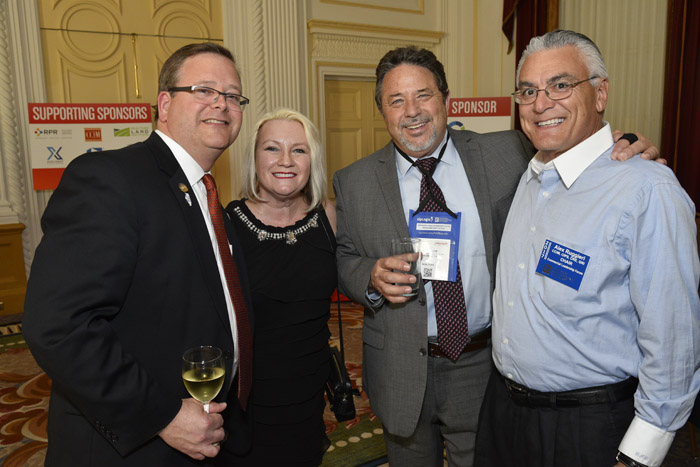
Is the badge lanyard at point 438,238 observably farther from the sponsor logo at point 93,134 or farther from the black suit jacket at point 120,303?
the sponsor logo at point 93,134

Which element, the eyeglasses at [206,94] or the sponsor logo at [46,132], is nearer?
the eyeglasses at [206,94]

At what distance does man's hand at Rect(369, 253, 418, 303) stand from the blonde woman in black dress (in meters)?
0.45

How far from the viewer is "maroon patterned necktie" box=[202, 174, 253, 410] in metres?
1.56

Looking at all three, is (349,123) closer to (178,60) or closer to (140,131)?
(140,131)

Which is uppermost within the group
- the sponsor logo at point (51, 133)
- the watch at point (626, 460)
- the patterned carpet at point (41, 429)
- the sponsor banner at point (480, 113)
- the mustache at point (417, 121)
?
the sponsor banner at point (480, 113)

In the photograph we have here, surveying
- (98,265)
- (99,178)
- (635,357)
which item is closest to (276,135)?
(99,178)

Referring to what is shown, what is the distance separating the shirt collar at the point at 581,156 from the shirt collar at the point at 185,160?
110 cm

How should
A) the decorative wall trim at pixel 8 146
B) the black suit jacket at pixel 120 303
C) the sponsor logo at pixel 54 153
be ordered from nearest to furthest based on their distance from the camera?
the black suit jacket at pixel 120 303, the decorative wall trim at pixel 8 146, the sponsor logo at pixel 54 153

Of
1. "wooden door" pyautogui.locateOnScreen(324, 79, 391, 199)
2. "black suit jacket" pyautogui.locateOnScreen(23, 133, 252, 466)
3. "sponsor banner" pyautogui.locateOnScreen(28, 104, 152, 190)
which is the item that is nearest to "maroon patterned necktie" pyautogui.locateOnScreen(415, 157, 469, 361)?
"black suit jacket" pyautogui.locateOnScreen(23, 133, 252, 466)

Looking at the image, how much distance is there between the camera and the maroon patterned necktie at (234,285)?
1.56 meters

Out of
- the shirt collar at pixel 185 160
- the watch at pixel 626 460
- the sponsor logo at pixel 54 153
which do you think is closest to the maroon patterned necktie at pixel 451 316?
the watch at pixel 626 460

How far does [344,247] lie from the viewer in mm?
2143

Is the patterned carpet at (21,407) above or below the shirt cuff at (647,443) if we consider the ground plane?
below

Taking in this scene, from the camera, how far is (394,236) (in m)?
1.88
